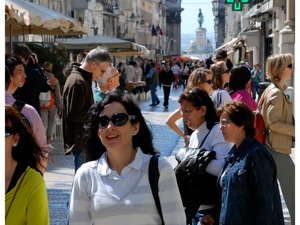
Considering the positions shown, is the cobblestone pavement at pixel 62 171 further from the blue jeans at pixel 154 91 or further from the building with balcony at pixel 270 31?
the blue jeans at pixel 154 91

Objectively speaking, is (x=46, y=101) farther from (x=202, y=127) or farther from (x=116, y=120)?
(x=116, y=120)

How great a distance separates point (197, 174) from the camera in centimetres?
545

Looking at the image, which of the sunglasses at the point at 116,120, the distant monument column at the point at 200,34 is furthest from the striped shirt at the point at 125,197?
the distant monument column at the point at 200,34

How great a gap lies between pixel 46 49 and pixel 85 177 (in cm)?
1557

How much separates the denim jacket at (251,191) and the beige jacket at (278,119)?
1.96 metres

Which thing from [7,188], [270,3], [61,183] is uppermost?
[270,3]

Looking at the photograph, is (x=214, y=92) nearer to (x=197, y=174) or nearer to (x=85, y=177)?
(x=197, y=174)

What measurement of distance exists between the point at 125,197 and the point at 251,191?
156 cm

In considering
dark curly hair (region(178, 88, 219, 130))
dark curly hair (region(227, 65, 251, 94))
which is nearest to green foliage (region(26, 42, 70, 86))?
dark curly hair (region(227, 65, 251, 94))

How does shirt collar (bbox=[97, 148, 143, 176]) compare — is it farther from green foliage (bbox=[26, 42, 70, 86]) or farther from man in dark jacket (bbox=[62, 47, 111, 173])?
green foliage (bbox=[26, 42, 70, 86])

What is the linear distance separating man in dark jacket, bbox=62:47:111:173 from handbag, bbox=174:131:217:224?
6.75 ft

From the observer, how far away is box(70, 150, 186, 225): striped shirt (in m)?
3.76

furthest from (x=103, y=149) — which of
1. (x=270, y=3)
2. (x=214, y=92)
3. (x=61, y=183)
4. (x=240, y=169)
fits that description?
(x=270, y=3)

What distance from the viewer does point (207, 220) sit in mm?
5477
